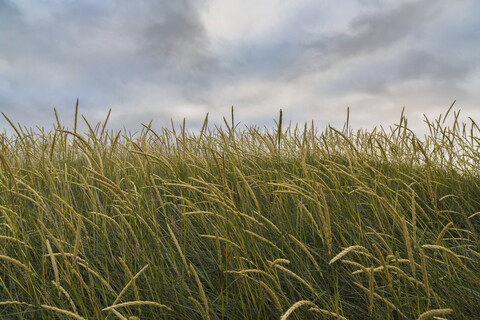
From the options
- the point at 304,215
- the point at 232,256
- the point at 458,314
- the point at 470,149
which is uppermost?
the point at 470,149

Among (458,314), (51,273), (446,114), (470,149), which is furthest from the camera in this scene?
(470,149)

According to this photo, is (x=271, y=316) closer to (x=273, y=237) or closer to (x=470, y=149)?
(x=273, y=237)

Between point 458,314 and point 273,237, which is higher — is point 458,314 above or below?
below

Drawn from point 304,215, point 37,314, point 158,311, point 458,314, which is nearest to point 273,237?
point 304,215

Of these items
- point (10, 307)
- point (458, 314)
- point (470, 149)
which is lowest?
point (10, 307)

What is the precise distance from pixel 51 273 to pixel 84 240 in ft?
0.85

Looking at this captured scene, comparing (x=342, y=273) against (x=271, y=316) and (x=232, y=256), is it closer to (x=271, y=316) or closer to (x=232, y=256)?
(x=271, y=316)

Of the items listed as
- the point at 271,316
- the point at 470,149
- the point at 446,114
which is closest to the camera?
the point at 271,316

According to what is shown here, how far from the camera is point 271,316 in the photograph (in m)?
1.62

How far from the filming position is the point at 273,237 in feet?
6.97

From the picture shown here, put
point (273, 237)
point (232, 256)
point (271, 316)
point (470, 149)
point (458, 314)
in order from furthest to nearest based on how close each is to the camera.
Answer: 1. point (470, 149)
2. point (273, 237)
3. point (232, 256)
4. point (271, 316)
5. point (458, 314)

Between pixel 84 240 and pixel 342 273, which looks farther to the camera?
pixel 84 240

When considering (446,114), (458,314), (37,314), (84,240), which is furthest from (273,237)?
(446,114)

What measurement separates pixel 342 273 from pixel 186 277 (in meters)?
0.85
